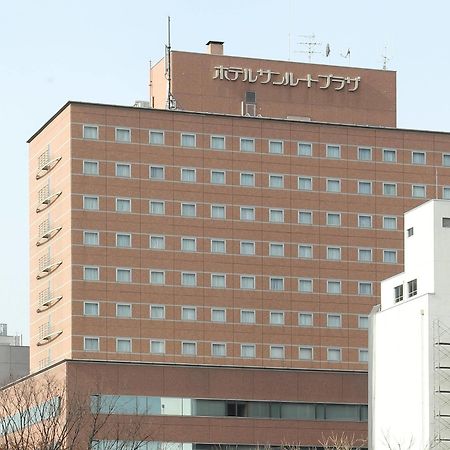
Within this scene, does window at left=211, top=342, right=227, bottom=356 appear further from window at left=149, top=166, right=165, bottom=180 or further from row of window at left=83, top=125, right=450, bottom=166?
row of window at left=83, top=125, right=450, bottom=166

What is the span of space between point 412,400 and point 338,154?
4116cm

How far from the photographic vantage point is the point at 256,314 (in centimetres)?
16000

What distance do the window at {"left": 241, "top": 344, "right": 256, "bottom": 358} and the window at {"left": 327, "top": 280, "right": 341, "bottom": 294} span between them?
9003 mm

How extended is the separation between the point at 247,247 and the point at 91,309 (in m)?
15.8

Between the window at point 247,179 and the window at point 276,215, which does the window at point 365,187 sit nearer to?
the window at point 276,215

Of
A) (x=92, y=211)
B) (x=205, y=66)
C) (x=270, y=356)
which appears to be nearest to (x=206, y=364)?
(x=270, y=356)

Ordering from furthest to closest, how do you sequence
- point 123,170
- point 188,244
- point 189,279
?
point 188,244 < point 189,279 < point 123,170

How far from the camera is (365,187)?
164 meters

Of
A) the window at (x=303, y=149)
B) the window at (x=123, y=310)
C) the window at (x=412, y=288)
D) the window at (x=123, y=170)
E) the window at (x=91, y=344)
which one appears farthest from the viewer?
the window at (x=303, y=149)

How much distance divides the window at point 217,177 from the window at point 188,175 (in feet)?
5.53

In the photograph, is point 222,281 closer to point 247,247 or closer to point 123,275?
point 247,247

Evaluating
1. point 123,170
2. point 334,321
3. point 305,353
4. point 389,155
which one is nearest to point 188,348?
point 305,353

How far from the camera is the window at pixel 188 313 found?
15750cm

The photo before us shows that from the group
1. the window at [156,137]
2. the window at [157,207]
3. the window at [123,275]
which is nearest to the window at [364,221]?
the window at [157,207]
